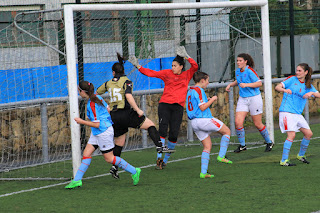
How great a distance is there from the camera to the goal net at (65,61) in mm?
10539

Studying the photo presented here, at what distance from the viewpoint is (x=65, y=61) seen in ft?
34.4

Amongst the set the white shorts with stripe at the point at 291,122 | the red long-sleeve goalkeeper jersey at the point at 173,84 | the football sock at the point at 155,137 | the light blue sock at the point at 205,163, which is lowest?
the light blue sock at the point at 205,163

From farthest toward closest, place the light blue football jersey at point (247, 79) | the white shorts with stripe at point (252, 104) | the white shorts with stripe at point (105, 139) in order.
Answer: the white shorts with stripe at point (252, 104), the light blue football jersey at point (247, 79), the white shorts with stripe at point (105, 139)

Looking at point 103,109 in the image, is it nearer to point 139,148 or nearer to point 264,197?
point 264,197


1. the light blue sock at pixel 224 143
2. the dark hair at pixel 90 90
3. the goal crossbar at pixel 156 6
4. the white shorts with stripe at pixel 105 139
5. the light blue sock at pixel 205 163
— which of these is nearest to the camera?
the dark hair at pixel 90 90

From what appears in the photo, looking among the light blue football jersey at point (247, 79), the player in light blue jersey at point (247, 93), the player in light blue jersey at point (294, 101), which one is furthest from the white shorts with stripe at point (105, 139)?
the light blue football jersey at point (247, 79)

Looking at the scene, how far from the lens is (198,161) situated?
10.7 m

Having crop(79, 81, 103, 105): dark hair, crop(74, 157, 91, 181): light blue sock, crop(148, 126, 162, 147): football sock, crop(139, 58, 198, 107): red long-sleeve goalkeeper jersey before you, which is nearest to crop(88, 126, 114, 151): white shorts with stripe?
crop(74, 157, 91, 181): light blue sock

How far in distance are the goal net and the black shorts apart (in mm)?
622

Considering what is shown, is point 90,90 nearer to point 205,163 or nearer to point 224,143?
point 205,163

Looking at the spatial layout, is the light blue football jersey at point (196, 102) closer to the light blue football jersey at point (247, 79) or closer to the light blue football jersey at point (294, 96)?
the light blue football jersey at point (294, 96)

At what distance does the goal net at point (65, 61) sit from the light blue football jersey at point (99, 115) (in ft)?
3.14

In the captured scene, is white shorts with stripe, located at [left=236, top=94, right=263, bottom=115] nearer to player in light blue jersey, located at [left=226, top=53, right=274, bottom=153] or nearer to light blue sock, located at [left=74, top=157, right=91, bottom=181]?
player in light blue jersey, located at [left=226, top=53, right=274, bottom=153]

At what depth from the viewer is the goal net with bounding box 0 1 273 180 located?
34.6 feet
